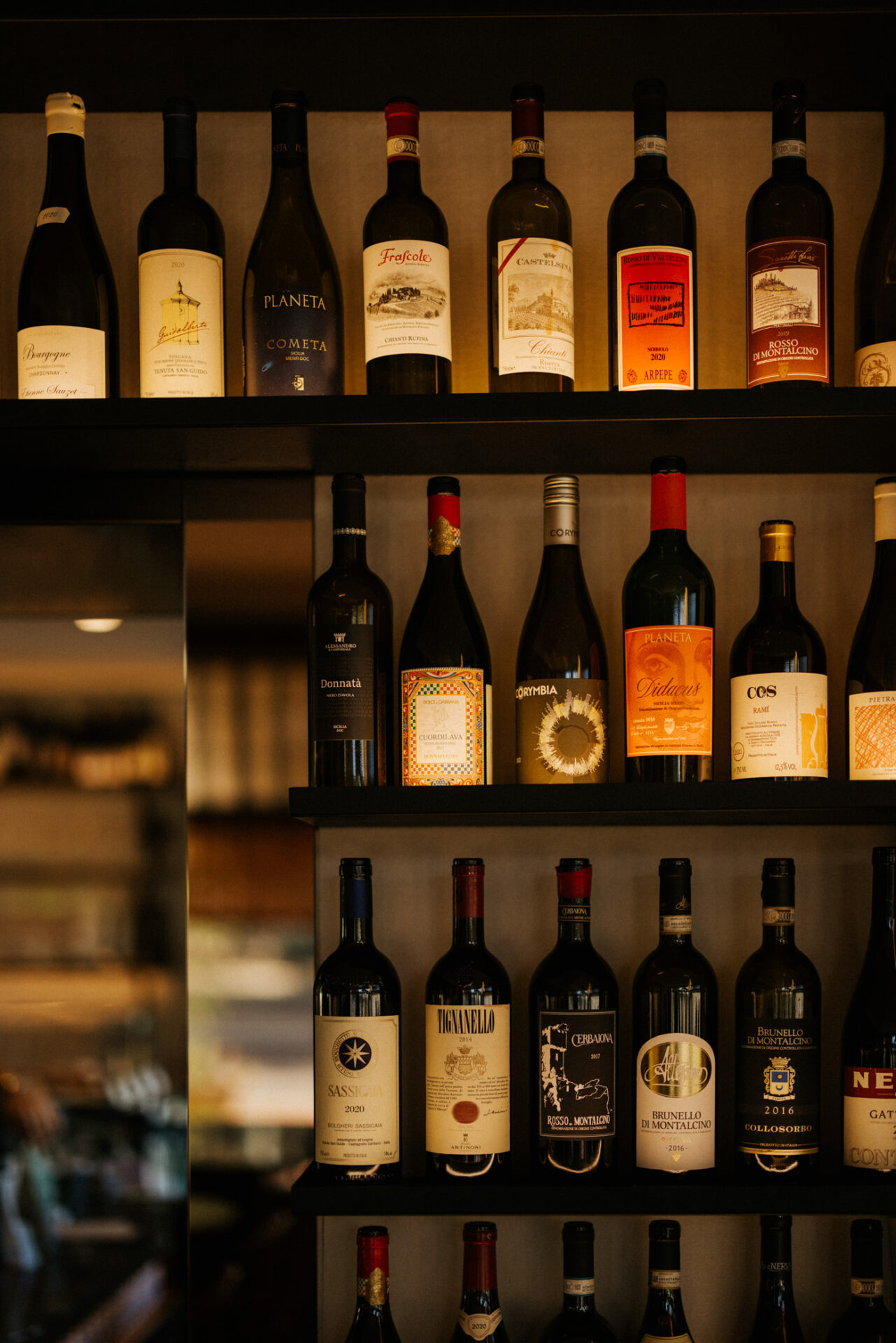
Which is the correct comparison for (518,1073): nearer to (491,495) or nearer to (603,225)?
(491,495)

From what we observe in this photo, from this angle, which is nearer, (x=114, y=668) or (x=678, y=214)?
(x=678, y=214)

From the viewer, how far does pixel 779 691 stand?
1.16 m

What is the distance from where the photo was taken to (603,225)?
138 centimetres

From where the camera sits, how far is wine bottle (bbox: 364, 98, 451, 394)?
1.20m

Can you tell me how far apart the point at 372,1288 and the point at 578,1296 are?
21 centimetres

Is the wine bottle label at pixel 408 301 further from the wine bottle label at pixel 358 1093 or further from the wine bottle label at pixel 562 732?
the wine bottle label at pixel 358 1093

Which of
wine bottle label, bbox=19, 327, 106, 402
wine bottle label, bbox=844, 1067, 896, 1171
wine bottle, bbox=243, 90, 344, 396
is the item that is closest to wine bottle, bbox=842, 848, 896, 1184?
wine bottle label, bbox=844, 1067, 896, 1171

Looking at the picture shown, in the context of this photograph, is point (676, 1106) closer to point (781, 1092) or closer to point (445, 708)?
point (781, 1092)

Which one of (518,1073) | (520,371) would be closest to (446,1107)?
(518,1073)

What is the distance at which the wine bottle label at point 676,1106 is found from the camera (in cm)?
115

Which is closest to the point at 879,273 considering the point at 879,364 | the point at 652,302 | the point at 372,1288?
the point at 879,364

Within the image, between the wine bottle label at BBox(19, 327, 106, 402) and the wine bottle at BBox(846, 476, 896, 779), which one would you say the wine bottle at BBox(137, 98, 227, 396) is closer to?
the wine bottle label at BBox(19, 327, 106, 402)

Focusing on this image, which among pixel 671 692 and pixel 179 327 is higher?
pixel 179 327

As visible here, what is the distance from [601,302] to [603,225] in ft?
0.31
